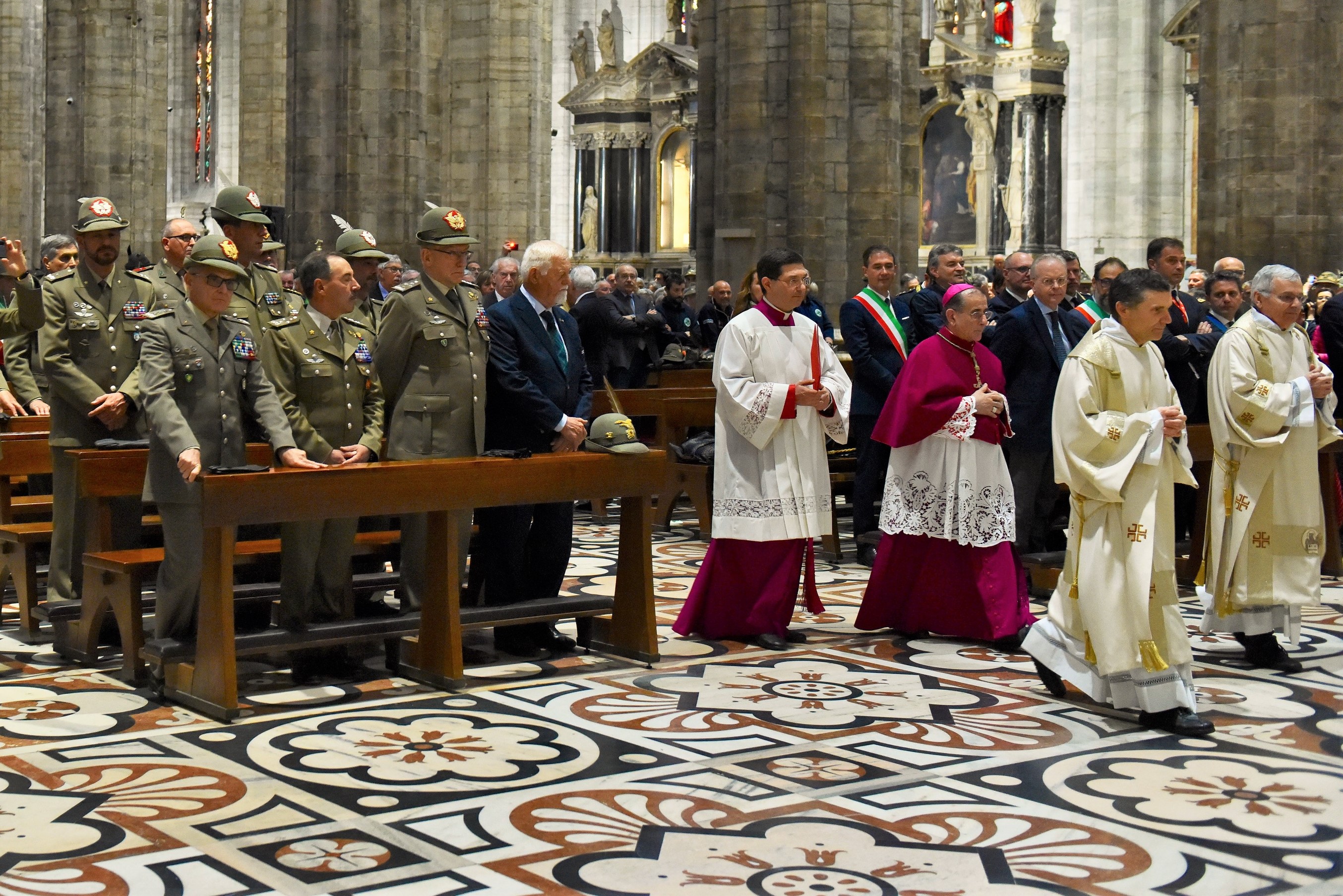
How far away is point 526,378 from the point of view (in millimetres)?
7094

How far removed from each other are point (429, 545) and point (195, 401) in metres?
1.04

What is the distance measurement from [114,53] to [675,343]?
42.0 feet

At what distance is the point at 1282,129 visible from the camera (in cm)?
1239

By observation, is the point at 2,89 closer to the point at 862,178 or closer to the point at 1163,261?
the point at 862,178

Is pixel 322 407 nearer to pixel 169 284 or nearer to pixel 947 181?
pixel 169 284

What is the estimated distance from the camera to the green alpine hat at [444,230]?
6887 millimetres

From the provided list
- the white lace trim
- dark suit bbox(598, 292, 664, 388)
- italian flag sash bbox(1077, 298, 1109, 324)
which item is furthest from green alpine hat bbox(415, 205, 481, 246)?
dark suit bbox(598, 292, 664, 388)

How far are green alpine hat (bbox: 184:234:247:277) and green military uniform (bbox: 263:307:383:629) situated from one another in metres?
0.43

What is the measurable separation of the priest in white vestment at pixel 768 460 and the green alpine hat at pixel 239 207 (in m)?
2.04

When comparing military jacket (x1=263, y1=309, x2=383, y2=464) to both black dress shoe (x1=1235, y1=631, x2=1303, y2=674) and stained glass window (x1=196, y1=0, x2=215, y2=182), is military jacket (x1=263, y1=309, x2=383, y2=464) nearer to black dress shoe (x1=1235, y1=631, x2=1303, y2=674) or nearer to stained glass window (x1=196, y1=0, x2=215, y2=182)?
black dress shoe (x1=1235, y1=631, x2=1303, y2=674)

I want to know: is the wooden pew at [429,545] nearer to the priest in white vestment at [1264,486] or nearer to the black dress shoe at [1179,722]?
the black dress shoe at [1179,722]

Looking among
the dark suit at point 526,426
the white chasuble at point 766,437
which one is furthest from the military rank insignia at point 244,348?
the white chasuble at point 766,437

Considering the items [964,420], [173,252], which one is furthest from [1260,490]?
A: [173,252]

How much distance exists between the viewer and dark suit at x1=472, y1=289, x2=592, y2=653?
711cm
